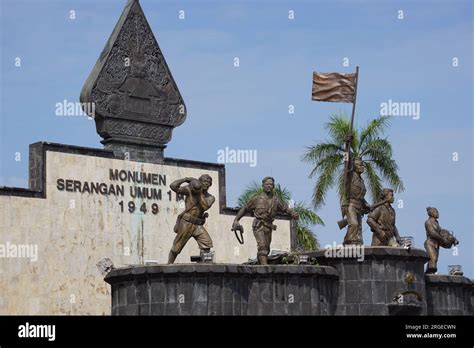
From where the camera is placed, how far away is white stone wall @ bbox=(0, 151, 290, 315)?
1695 inches

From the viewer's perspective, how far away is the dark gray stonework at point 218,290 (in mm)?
33000

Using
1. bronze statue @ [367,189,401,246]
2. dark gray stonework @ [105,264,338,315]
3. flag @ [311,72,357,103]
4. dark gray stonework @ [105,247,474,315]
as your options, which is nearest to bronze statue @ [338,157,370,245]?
bronze statue @ [367,189,401,246]

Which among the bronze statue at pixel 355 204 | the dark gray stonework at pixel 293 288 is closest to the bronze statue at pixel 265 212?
the dark gray stonework at pixel 293 288

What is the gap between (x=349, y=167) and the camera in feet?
121

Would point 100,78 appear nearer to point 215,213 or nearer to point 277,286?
point 215,213

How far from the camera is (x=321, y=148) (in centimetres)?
Result: 5319

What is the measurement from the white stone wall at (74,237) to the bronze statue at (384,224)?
11.5 meters

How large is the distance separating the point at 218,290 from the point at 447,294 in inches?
Answer: 300

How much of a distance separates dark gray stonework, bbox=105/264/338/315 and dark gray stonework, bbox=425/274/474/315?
3923 millimetres

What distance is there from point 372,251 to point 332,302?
64.3 inches

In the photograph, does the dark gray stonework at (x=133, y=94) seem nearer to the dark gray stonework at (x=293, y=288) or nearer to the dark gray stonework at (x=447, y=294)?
the dark gray stonework at (x=293, y=288)

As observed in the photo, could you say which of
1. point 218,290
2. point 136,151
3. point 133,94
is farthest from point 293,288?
point 133,94

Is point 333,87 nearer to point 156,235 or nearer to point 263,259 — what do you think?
point 263,259

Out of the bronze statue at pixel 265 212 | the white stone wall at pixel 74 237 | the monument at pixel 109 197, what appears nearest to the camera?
the bronze statue at pixel 265 212
